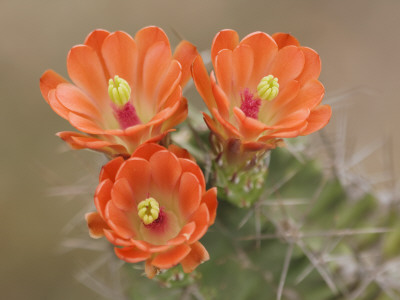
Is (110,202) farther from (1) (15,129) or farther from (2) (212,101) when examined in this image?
(1) (15,129)

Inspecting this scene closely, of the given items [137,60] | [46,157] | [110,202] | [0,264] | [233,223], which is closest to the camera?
[110,202]

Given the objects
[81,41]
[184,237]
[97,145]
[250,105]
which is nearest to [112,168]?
[97,145]

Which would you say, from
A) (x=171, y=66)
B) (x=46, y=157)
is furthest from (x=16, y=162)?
(x=171, y=66)

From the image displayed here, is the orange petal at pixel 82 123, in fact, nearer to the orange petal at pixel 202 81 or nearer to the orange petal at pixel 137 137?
the orange petal at pixel 137 137

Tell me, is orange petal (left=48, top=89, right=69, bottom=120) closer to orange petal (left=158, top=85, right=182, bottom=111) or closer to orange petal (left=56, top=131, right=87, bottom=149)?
orange petal (left=56, top=131, right=87, bottom=149)

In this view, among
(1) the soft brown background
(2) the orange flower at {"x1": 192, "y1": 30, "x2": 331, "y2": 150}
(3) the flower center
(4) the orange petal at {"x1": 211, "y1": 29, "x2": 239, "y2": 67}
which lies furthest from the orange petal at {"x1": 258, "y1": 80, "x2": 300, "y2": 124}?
(1) the soft brown background
